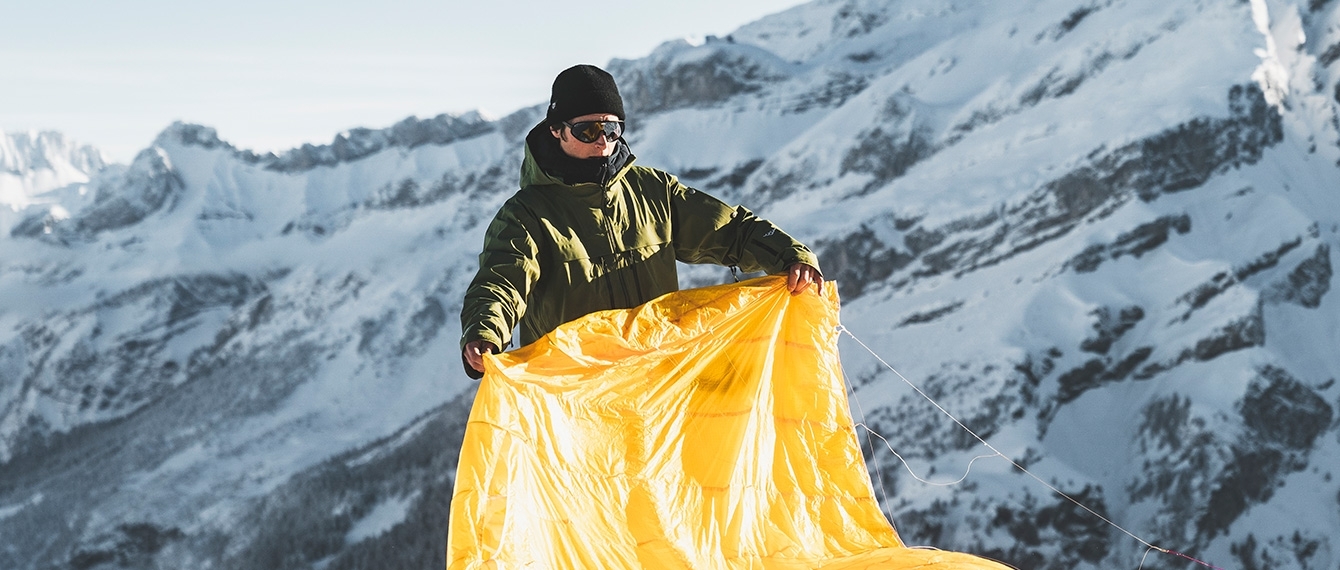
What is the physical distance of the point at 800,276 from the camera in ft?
14.5

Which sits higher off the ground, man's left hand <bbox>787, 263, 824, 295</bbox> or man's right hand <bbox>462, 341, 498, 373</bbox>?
man's left hand <bbox>787, 263, 824, 295</bbox>

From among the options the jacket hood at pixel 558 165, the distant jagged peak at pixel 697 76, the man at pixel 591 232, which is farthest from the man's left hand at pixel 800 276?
the distant jagged peak at pixel 697 76

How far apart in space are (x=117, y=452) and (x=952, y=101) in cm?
8740

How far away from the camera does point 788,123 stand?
102 m

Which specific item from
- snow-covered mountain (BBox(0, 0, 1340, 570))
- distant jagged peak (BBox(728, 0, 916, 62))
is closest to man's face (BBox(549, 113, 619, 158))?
snow-covered mountain (BBox(0, 0, 1340, 570))

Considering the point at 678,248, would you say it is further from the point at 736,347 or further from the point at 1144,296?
the point at 1144,296

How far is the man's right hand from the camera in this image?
352cm

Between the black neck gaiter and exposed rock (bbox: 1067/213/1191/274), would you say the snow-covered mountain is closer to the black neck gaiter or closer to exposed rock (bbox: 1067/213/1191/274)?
exposed rock (bbox: 1067/213/1191/274)

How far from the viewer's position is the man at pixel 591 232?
12.6 ft

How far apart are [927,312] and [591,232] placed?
59676 millimetres

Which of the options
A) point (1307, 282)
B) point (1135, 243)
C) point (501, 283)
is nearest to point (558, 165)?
point (501, 283)

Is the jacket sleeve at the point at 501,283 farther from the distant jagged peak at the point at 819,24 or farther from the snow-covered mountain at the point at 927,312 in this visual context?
the distant jagged peak at the point at 819,24

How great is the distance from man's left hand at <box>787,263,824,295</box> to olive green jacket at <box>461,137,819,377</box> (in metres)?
0.03

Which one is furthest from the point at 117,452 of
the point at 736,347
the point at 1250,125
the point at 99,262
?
the point at 736,347
